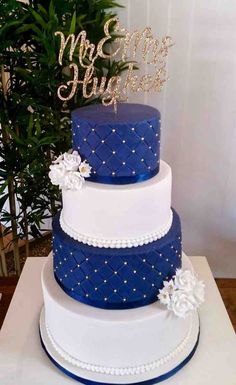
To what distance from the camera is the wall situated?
1.76 metres

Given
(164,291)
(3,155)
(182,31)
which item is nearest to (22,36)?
(3,155)

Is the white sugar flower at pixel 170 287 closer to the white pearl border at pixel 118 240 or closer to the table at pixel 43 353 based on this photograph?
the white pearl border at pixel 118 240

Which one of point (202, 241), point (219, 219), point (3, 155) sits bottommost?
point (202, 241)

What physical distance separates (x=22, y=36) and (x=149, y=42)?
2.60 feet

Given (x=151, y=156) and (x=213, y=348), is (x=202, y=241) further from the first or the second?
(x=151, y=156)

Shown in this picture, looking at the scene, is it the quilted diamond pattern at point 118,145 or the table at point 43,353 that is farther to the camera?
the table at point 43,353

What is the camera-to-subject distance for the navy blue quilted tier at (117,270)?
3.46 ft

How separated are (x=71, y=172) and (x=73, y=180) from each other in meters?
0.02

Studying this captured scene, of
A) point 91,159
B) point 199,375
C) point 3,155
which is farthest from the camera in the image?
point 3,155

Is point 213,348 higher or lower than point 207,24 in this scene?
lower

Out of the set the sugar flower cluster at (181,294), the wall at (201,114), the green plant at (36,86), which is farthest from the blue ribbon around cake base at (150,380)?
the wall at (201,114)

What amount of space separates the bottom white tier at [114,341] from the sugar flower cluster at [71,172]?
0.38 m

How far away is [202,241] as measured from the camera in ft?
7.25

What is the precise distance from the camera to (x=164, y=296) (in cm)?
108
